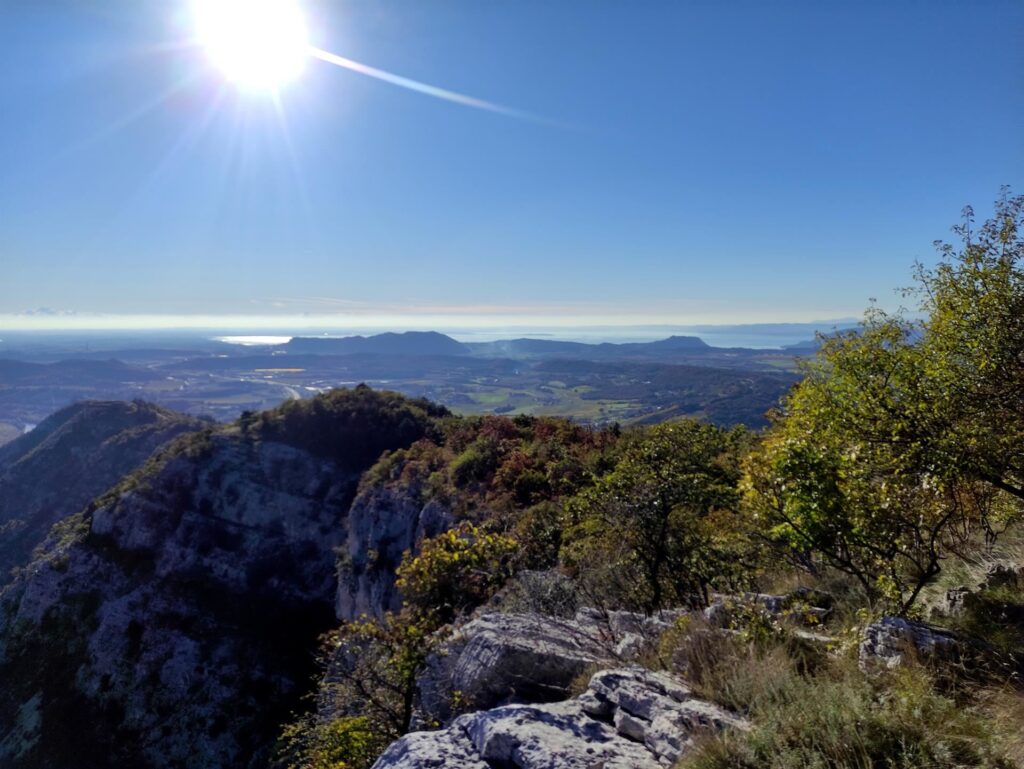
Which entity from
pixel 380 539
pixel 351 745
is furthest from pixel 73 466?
pixel 351 745

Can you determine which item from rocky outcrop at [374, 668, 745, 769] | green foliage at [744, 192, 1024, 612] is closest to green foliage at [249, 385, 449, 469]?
green foliage at [744, 192, 1024, 612]

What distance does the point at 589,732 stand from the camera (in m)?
5.07

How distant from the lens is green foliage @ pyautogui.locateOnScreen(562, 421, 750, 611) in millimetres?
10336

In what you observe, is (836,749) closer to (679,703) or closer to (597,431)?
(679,703)

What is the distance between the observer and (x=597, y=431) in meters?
29.8

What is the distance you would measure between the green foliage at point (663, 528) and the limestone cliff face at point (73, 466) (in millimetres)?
76145

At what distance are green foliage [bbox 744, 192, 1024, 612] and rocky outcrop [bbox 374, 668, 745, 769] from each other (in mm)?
2998

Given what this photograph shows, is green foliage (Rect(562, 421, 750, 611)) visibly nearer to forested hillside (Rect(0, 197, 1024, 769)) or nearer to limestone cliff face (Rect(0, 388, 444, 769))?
forested hillside (Rect(0, 197, 1024, 769))

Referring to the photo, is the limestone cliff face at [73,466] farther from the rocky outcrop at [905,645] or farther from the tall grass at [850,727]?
the rocky outcrop at [905,645]

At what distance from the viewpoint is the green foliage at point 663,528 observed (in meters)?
10.3

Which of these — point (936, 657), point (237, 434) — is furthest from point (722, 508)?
point (237, 434)

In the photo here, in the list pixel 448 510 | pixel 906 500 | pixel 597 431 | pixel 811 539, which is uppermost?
pixel 906 500

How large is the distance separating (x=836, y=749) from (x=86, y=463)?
106604 millimetres

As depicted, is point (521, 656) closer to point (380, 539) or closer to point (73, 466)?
point (380, 539)
